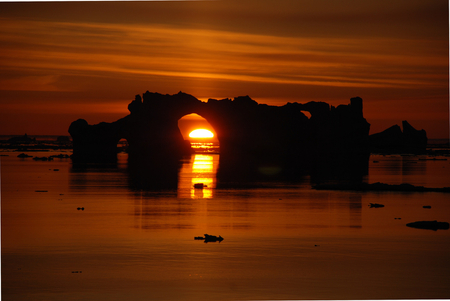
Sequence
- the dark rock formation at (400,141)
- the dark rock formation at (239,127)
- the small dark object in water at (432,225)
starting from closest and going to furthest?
1. the small dark object in water at (432,225)
2. the dark rock formation at (239,127)
3. the dark rock formation at (400,141)

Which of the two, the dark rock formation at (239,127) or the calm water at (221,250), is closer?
the calm water at (221,250)

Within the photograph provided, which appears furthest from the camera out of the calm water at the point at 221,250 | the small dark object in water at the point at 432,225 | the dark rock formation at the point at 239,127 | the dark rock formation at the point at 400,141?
the dark rock formation at the point at 400,141

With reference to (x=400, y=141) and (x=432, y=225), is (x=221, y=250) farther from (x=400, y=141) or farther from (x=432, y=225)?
(x=400, y=141)

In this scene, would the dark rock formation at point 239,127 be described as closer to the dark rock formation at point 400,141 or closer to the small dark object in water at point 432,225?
the dark rock formation at point 400,141

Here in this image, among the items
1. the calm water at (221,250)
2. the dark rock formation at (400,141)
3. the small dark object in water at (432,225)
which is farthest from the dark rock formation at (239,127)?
the small dark object in water at (432,225)

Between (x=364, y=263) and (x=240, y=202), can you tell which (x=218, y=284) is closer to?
(x=364, y=263)

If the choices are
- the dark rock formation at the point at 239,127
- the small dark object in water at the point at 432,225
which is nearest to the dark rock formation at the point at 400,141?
the dark rock formation at the point at 239,127

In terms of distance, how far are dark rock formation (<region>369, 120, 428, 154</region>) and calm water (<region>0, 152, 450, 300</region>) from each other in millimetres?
87503

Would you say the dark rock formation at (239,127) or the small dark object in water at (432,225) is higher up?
the dark rock formation at (239,127)

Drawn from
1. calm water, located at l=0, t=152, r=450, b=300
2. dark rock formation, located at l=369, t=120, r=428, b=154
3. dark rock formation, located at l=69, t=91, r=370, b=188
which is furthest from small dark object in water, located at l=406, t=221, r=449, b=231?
dark rock formation, located at l=369, t=120, r=428, b=154

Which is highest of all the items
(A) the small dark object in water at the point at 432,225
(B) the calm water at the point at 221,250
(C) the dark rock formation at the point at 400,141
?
(C) the dark rock formation at the point at 400,141

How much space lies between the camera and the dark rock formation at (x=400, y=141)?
109 metres

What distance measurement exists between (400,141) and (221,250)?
103721 mm

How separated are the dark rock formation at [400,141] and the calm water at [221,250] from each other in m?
87.5
